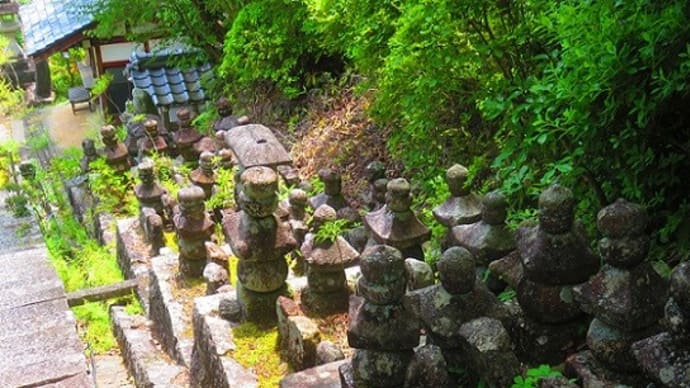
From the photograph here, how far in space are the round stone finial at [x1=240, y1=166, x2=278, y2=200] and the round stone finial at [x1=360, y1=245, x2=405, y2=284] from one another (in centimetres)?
136

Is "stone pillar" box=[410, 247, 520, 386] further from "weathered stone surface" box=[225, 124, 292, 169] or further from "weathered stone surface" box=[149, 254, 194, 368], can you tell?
"weathered stone surface" box=[225, 124, 292, 169]

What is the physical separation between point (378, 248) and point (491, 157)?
3120 millimetres

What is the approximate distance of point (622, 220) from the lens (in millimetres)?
2580

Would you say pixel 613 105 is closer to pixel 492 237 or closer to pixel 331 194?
pixel 492 237

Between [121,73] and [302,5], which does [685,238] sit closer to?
[302,5]

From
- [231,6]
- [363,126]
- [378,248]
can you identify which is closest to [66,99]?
[231,6]

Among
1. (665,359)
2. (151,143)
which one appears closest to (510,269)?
(665,359)

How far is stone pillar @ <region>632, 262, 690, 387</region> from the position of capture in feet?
7.50

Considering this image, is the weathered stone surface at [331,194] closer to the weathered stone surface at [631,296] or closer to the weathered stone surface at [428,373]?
the weathered stone surface at [428,373]

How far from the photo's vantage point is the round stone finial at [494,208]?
3604 mm

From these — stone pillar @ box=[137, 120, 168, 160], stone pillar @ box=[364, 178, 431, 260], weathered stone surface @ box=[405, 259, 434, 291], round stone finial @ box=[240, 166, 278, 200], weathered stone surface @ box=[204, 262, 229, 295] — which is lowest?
stone pillar @ box=[137, 120, 168, 160]

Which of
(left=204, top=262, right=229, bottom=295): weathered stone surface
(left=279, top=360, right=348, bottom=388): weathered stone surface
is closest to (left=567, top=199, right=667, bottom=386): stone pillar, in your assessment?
(left=279, top=360, right=348, bottom=388): weathered stone surface

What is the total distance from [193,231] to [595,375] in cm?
365

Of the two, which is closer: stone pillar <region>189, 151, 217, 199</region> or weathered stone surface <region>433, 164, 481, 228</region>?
weathered stone surface <region>433, 164, 481, 228</region>
